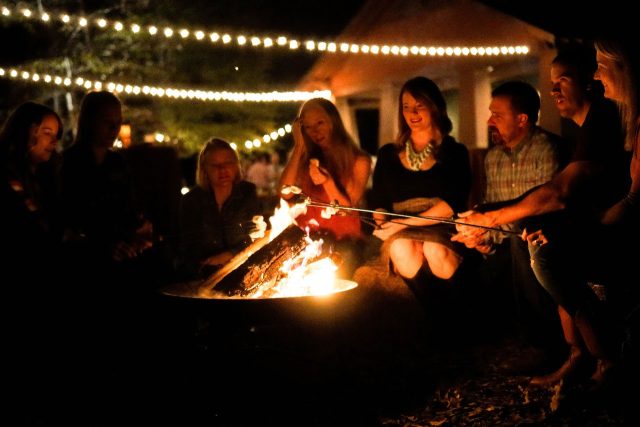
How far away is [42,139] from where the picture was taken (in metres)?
5.15

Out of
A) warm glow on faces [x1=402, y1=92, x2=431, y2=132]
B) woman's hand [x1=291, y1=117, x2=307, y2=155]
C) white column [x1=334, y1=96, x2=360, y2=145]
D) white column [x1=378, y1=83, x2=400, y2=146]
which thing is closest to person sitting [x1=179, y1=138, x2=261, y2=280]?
woman's hand [x1=291, y1=117, x2=307, y2=155]

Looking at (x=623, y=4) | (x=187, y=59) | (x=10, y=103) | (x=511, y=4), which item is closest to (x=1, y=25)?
(x=10, y=103)

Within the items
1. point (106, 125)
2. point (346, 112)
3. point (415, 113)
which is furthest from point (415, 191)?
point (346, 112)

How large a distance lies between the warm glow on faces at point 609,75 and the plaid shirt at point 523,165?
100 centimetres

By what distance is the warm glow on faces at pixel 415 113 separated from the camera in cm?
475

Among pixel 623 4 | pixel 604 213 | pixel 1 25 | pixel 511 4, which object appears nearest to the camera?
pixel 604 213

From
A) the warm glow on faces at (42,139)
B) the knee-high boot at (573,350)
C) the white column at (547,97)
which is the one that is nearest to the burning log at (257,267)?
the knee-high boot at (573,350)

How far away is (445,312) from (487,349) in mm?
388

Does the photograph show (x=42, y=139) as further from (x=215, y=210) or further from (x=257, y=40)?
(x=257, y=40)

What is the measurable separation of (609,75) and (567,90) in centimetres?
59

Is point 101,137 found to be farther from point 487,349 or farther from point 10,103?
point 10,103

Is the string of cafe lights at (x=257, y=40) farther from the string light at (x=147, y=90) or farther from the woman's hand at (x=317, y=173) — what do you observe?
the woman's hand at (x=317, y=173)

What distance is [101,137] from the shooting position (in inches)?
206

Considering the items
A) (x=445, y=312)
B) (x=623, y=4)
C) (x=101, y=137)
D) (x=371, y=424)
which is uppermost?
(x=623, y=4)
